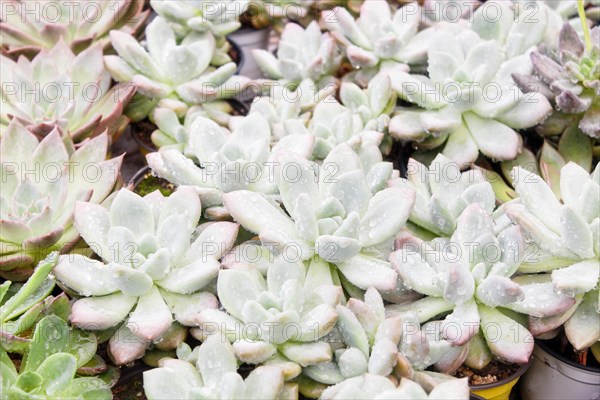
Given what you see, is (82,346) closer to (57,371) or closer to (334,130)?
(57,371)

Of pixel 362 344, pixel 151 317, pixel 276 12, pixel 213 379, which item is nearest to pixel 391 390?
pixel 362 344

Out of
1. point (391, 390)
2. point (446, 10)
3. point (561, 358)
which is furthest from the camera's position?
point (446, 10)

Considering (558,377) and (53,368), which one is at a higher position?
(53,368)

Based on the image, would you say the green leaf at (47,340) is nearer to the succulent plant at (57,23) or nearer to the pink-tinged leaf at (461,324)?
the pink-tinged leaf at (461,324)

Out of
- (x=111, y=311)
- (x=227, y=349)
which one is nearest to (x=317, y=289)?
(x=227, y=349)

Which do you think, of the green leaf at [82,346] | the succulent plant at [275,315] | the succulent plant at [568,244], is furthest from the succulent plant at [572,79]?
the green leaf at [82,346]

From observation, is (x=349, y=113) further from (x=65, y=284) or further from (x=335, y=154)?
(x=65, y=284)
